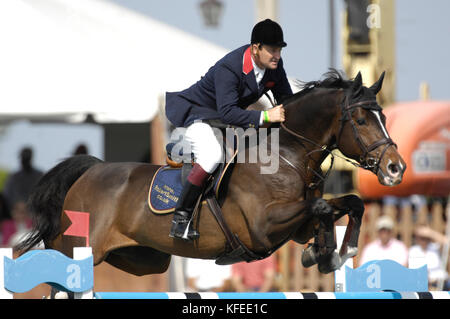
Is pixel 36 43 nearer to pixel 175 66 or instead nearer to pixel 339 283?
pixel 175 66

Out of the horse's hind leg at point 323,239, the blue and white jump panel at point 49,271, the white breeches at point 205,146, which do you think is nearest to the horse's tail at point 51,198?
the white breeches at point 205,146

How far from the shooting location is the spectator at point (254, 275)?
8.54 metres

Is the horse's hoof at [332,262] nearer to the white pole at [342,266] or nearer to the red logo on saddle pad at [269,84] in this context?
the white pole at [342,266]

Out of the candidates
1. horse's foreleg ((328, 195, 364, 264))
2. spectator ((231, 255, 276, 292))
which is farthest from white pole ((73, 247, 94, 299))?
spectator ((231, 255, 276, 292))

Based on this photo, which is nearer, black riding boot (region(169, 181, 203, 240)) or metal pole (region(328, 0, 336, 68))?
black riding boot (region(169, 181, 203, 240))

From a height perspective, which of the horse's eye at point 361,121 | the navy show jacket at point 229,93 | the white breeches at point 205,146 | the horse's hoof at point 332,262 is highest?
the navy show jacket at point 229,93

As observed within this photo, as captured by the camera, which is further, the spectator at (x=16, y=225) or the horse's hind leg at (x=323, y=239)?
the spectator at (x=16, y=225)

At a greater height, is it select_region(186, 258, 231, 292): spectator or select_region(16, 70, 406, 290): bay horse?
select_region(16, 70, 406, 290): bay horse

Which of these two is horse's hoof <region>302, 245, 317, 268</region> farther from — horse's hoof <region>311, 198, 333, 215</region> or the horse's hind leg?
horse's hoof <region>311, 198, 333, 215</region>

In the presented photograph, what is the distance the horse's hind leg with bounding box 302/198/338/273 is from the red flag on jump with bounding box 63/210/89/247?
1.47m

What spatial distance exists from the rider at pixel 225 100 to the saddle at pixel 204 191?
0.27ft

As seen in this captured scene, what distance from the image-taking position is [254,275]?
8586 millimetres

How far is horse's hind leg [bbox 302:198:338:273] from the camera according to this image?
4.34 metres
